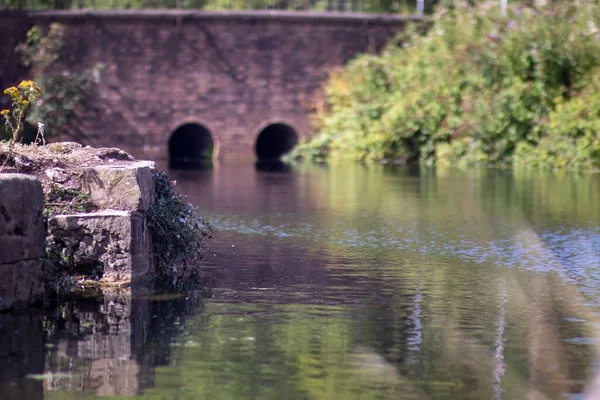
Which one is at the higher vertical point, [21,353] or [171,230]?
[171,230]

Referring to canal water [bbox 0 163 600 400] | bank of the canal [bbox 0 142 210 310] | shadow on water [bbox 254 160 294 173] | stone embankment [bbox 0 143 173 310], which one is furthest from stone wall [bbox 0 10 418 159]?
stone embankment [bbox 0 143 173 310]

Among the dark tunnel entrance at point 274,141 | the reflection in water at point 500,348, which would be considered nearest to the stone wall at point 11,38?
the dark tunnel entrance at point 274,141

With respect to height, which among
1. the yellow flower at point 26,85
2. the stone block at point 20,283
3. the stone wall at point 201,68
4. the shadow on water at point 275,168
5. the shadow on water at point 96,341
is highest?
the stone wall at point 201,68

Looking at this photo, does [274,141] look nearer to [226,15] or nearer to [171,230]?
[226,15]

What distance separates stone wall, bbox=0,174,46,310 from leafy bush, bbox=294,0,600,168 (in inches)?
836

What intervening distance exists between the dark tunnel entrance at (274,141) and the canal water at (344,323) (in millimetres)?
24915

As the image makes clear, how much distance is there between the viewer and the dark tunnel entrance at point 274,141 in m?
39.0

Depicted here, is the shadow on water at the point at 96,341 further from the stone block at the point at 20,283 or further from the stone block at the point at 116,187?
the stone block at the point at 116,187

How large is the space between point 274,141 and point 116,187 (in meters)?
31.3

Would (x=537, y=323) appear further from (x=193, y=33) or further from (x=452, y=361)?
(x=193, y=33)

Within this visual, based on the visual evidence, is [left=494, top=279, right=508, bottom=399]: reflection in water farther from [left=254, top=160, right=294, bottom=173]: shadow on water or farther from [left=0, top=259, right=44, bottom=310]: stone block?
[left=254, top=160, right=294, bottom=173]: shadow on water

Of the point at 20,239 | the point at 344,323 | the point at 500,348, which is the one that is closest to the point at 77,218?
the point at 20,239

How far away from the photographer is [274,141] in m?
40.1

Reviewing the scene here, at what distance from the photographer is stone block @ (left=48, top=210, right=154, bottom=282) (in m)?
8.48
